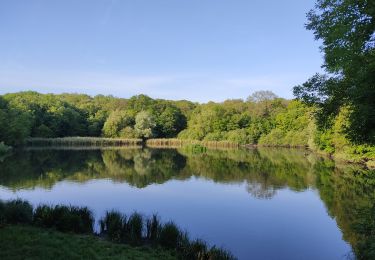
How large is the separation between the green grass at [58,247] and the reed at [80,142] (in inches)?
2149

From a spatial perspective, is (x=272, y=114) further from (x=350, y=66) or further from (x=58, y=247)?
(x=58, y=247)

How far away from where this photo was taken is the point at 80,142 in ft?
213

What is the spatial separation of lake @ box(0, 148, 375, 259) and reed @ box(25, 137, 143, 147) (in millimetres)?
31342

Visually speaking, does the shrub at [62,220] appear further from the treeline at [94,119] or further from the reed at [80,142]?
the reed at [80,142]

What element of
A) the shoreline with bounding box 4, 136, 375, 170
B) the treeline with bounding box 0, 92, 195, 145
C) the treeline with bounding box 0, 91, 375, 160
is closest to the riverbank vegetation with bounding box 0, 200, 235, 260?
the shoreline with bounding box 4, 136, 375, 170

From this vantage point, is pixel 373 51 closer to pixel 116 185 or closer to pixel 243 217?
pixel 243 217

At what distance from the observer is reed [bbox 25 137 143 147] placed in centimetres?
6128

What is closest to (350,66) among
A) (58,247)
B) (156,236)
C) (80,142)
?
(156,236)

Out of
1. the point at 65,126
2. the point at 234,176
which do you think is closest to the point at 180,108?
the point at 65,126

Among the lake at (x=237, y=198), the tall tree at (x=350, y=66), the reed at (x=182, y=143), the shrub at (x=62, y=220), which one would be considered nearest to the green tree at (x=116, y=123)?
the reed at (x=182, y=143)

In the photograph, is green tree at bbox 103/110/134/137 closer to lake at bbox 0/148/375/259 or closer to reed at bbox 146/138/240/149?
reed at bbox 146/138/240/149

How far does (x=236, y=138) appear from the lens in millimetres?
71188

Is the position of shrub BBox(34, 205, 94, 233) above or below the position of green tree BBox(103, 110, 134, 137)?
below

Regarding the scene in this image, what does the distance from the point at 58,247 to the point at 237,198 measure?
43.3 feet
